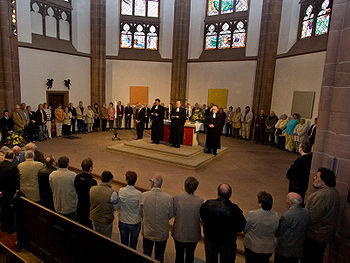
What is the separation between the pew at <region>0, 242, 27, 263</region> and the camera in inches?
92.0

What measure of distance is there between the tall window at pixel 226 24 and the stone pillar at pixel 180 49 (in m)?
1.24

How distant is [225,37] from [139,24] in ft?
17.6

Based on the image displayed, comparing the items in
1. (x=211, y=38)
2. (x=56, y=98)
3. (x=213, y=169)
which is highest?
(x=211, y=38)

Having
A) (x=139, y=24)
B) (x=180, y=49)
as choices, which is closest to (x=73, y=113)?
(x=139, y=24)

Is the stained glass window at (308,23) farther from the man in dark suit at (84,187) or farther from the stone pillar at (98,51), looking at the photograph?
the man in dark suit at (84,187)

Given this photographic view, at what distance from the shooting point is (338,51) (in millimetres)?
3830

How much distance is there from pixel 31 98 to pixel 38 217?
9.81 meters

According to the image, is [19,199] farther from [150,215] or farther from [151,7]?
[151,7]

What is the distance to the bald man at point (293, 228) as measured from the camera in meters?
3.13

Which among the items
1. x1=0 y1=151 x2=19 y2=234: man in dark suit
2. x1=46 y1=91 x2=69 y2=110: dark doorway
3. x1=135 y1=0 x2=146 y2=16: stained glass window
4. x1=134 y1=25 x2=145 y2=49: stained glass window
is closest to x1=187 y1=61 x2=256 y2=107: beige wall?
x1=134 y1=25 x2=145 y2=49: stained glass window

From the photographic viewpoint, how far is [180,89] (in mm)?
15945

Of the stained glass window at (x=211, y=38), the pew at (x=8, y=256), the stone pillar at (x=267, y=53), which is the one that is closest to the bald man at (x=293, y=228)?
the pew at (x=8, y=256)

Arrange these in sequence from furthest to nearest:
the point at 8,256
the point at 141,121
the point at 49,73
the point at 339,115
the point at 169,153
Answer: the point at 49,73 < the point at 141,121 < the point at 169,153 < the point at 339,115 < the point at 8,256

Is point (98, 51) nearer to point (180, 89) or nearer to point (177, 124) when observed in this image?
point (180, 89)
